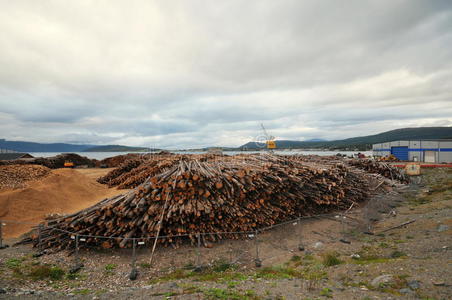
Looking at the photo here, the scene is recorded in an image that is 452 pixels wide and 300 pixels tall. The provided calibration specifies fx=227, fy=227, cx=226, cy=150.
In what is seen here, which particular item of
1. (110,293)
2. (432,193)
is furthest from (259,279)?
(432,193)

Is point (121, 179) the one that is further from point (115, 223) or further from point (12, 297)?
point (12, 297)

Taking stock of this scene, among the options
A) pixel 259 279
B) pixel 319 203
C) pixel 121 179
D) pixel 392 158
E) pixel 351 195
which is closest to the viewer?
pixel 259 279

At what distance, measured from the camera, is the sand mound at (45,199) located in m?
11.4

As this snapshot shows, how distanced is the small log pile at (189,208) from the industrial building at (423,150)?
5013cm

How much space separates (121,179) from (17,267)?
13.4 metres

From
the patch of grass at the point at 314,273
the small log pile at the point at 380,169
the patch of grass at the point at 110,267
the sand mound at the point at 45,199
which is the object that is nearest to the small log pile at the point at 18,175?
the sand mound at the point at 45,199

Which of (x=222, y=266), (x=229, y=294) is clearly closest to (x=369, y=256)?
(x=222, y=266)

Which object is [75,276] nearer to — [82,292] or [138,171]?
[82,292]

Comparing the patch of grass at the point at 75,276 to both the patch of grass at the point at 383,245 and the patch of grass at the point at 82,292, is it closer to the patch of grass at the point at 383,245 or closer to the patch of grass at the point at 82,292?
the patch of grass at the point at 82,292

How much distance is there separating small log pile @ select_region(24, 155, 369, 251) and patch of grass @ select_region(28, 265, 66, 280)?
1.30m

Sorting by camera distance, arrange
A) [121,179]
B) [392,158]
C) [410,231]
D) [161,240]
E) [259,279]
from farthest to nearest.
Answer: [392,158], [121,179], [410,231], [161,240], [259,279]

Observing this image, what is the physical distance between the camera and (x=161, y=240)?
27.1ft

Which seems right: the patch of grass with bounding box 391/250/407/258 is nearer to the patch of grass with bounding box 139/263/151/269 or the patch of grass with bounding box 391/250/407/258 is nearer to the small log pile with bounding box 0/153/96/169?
the patch of grass with bounding box 139/263/151/269

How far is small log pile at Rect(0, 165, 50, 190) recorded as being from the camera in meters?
14.6
